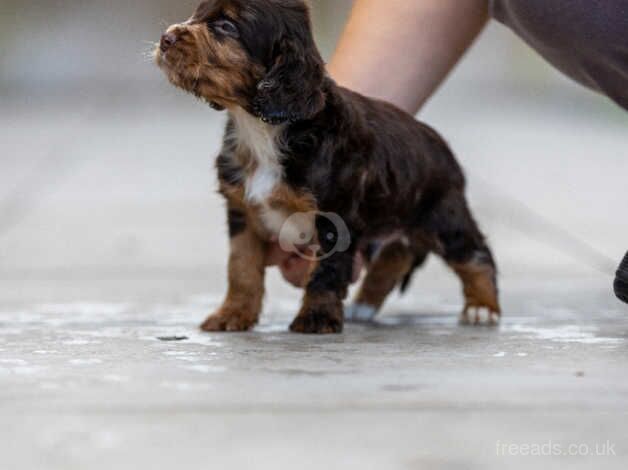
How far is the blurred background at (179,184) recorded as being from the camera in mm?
5918

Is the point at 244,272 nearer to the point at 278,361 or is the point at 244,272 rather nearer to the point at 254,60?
the point at 254,60

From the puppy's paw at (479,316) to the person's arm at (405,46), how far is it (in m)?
0.79

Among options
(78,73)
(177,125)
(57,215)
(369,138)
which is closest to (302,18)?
(369,138)

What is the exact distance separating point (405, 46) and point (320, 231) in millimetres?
1081

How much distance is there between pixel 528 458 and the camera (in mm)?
2256

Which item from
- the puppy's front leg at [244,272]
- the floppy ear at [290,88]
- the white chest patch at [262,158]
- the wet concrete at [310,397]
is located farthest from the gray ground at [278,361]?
the floppy ear at [290,88]

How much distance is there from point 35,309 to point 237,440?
230 centimetres

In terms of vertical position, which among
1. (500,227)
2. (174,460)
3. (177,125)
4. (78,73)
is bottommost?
(174,460)

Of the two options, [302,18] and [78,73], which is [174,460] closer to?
[302,18]

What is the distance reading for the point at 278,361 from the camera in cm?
314

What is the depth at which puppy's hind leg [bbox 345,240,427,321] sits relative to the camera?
4.54 metres

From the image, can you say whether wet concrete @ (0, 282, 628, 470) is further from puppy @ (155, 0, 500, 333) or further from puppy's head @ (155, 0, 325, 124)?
puppy's head @ (155, 0, 325, 124)

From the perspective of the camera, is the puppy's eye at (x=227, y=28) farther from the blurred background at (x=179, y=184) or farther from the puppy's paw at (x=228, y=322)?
the puppy's paw at (x=228, y=322)

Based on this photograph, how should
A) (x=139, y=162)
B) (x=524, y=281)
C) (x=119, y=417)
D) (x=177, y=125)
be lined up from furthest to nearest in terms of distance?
(x=177, y=125), (x=139, y=162), (x=524, y=281), (x=119, y=417)
